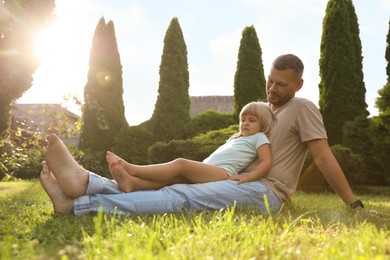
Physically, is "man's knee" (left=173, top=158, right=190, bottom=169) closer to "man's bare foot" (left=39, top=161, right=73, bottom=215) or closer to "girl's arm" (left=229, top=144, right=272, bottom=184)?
"girl's arm" (left=229, top=144, right=272, bottom=184)

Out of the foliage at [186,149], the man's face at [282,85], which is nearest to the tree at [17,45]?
the foliage at [186,149]

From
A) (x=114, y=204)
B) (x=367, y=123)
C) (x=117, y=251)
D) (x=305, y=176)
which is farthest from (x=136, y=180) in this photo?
(x=367, y=123)

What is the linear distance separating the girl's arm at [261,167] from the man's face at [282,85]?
461mm

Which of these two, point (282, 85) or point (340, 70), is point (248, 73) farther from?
point (282, 85)

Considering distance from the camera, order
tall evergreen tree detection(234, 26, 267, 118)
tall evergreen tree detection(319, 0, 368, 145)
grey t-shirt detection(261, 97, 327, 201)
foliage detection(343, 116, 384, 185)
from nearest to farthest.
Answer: grey t-shirt detection(261, 97, 327, 201), foliage detection(343, 116, 384, 185), tall evergreen tree detection(319, 0, 368, 145), tall evergreen tree detection(234, 26, 267, 118)

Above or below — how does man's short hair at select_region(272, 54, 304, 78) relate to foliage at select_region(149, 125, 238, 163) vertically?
above

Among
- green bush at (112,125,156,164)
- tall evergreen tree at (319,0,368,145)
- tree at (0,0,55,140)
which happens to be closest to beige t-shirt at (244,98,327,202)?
tree at (0,0,55,140)

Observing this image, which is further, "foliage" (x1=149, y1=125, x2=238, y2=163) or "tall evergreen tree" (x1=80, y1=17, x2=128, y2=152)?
"tall evergreen tree" (x1=80, y1=17, x2=128, y2=152)

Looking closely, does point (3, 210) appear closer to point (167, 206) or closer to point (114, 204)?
point (114, 204)

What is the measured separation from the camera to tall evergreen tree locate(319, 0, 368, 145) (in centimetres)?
1342

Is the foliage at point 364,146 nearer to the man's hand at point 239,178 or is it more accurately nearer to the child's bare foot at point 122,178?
the man's hand at point 239,178

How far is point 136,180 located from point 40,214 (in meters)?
0.75

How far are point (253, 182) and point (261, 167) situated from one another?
14 centimetres

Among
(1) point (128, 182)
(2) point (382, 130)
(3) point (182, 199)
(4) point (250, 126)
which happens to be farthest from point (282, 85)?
(2) point (382, 130)
